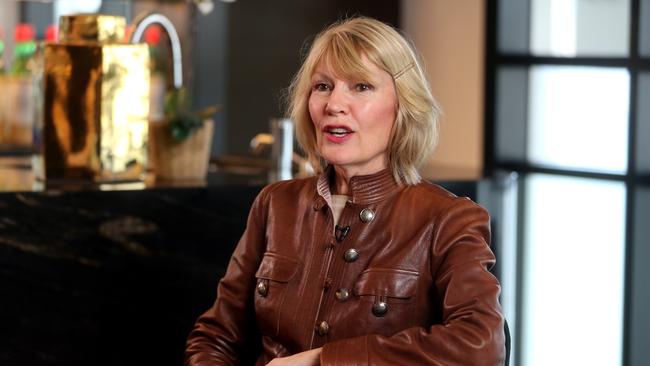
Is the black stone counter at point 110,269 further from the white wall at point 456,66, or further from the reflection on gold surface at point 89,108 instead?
the white wall at point 456,66

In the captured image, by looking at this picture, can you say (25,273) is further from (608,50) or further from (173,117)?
(608,50)

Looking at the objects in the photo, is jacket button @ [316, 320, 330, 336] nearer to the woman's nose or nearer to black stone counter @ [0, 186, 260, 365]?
the woman's nose

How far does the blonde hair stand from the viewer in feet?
5.71

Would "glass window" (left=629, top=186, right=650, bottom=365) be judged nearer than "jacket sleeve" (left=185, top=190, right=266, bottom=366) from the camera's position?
No

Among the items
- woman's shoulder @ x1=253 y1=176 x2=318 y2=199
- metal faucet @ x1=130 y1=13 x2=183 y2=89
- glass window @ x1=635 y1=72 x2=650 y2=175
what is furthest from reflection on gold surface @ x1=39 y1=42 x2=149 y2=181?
glass window @ x1=635 y1=72 x2=650 y2=175

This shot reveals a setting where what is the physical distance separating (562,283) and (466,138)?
677 millimetres

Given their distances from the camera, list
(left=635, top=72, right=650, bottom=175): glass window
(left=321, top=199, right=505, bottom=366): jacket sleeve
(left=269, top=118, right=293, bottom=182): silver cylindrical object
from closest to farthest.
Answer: (left=321, top=199, right=505, bottom=366): jacket sleeve < (left=269, top=118, right=293, bottom=182): silver cylindrical object < (left=635, top=72, right=650, bottom=175): glass window

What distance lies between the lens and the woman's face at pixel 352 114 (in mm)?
1757

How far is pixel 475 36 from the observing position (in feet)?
15.5

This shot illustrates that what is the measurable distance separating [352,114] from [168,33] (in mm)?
1328

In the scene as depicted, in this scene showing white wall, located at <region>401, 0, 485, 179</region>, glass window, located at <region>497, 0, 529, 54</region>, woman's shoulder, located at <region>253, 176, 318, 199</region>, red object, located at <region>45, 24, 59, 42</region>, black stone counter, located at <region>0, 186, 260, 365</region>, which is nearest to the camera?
woman's shoulder, located at <region>253, 176, 318, 199</region>

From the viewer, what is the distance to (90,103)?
2693 mm

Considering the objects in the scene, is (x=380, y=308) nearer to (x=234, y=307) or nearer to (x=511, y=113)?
(x=234, y=307)

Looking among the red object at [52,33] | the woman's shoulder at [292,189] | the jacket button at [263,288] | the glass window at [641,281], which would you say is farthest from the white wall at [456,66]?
the jacket button at [263,288]
